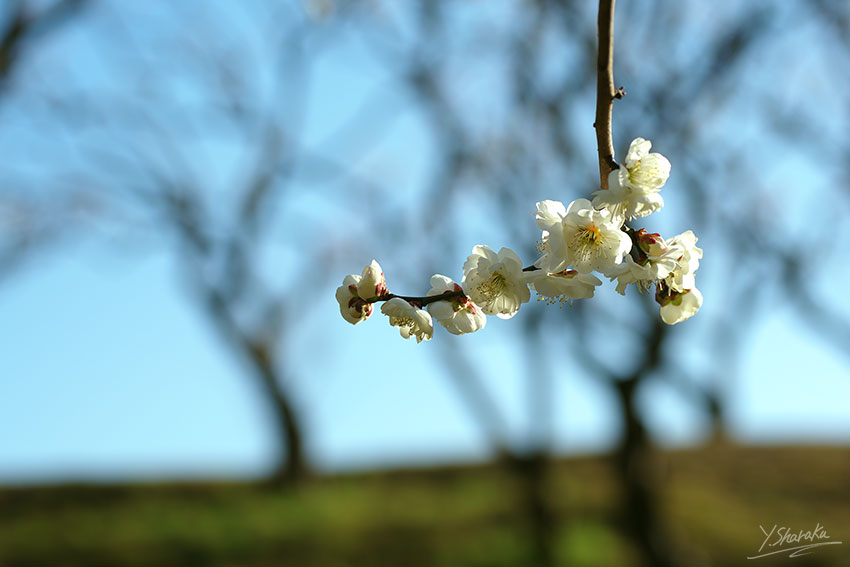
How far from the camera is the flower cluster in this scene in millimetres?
1078

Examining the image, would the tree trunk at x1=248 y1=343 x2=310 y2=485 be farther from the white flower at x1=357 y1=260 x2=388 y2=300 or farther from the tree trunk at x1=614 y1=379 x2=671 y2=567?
the white flower at x1=357 y1=260 x2=388 y2=300

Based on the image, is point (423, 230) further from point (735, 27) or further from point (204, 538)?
point (204, 538)

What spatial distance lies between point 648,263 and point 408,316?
390 mm

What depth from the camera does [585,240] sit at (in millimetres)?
1100

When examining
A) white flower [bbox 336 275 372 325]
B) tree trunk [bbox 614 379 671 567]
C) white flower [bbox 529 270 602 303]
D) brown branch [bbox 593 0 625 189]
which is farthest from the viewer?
tree trunk [bbox 614 379 671 567]

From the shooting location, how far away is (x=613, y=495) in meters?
7.14

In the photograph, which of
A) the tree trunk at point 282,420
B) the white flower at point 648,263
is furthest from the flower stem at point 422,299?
the tree trunk at point 282,420

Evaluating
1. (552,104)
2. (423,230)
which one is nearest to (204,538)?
(423,230)

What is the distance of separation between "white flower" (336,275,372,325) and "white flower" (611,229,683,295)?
1.34ft

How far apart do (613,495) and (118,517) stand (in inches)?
191

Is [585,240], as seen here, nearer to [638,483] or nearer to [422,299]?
[422,299]

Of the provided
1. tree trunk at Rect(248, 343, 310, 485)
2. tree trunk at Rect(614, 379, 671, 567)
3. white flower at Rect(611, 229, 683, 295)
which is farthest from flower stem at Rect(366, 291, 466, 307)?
tree trunk at Rect(248, 343, 310, 485)

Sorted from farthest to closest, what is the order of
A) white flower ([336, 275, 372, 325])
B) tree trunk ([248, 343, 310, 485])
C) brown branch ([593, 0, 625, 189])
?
1. tree trunk ([248, 343, 310, 485])
2. white flower ([336, 275, 372, 325])
3. brown branch ([593, 0, 625, 189])

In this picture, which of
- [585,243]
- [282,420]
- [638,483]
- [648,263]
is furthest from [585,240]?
[282,420]
